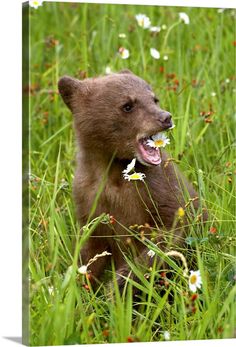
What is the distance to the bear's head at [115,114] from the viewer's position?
6.78m

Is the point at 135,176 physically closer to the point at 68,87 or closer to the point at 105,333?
the point at 68,87

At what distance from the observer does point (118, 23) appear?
8.08 m

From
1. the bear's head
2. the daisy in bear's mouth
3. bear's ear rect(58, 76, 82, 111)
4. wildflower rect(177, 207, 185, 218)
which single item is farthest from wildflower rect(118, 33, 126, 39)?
wildflower rect(177, 207, 185, 218)

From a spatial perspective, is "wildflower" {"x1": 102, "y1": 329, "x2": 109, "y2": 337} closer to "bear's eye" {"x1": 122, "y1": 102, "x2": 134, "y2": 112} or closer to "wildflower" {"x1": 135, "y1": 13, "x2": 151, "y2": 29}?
"bear's eye" {"x1": 122, "y1": 102, "x2": 134, "y2": 112}

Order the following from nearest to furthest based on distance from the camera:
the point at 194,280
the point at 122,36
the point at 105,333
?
the point at 105,333, the point at 194,280, the point at 122,36

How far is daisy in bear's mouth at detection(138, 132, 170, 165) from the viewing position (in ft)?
22.1

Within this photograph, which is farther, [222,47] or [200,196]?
[222,47]

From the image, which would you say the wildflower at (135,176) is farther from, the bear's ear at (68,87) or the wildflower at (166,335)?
the wildflower at (166,335)

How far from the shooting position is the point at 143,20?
7863 millimetres

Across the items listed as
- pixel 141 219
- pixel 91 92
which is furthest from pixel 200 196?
pixel 91 92

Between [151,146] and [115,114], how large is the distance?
321 millimetres

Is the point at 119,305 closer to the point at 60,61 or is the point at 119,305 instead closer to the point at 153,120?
the point at 153,120

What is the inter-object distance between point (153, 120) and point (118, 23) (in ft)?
5.22

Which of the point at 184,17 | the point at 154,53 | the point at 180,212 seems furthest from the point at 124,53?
the point at 180,212
